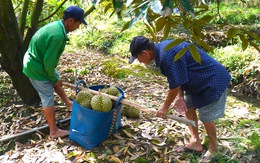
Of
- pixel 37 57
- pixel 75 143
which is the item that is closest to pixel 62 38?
pixel 37 57

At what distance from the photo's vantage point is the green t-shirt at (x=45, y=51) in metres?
2.78

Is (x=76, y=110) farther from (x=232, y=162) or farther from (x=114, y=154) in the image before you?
(x=232, y=162)

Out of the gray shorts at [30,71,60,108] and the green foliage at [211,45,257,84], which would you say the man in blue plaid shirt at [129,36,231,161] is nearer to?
the gray shorts at [30,71,60,108]

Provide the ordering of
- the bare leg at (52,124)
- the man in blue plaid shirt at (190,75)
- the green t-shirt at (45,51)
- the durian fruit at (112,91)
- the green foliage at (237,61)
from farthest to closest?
the green foliage at (237,61) → the bare leg at (52,124) → the durian fruit at (112,91) → the green t-shirt at (45,51) → the man in blue plaid shirt at (190,75)

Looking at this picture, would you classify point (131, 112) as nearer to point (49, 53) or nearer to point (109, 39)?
point (49, 53)

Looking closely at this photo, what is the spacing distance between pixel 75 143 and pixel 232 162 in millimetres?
1681

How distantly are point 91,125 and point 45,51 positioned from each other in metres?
0.96

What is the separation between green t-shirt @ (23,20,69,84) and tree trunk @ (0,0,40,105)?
55 cm

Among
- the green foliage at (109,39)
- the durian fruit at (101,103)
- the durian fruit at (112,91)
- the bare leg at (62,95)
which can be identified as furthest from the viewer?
the green foliage at (109,39)

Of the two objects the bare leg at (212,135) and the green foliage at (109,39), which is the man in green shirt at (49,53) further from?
the green foliage at (109,39)

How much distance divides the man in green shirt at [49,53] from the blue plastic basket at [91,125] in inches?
13.9

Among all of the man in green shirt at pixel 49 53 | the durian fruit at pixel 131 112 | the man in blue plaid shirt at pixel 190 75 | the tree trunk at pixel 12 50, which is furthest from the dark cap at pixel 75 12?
the durian fruit at pixel 131 112

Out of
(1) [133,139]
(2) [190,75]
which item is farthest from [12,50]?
(2) [190,75]

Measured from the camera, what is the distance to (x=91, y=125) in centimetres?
272
